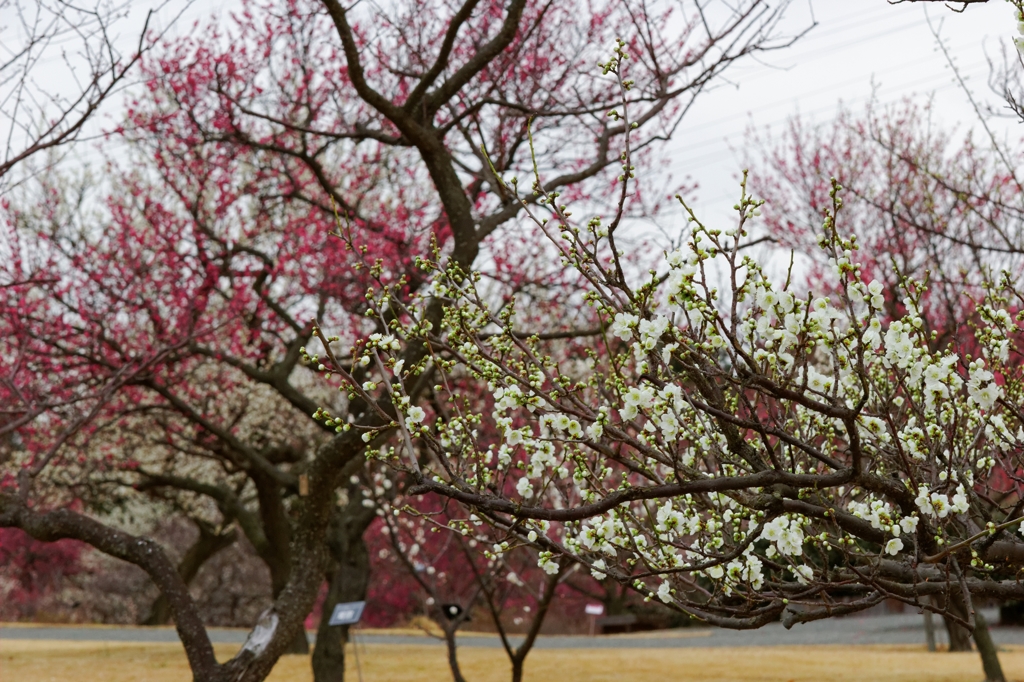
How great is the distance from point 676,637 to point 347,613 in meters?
11.4

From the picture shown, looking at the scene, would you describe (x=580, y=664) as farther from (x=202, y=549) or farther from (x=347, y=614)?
(x=202, y=549)

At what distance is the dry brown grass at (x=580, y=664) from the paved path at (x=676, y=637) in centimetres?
148

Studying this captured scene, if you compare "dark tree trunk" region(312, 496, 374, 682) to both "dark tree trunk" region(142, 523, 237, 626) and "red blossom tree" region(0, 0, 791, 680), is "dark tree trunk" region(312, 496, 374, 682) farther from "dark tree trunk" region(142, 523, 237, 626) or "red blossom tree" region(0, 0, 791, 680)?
"dark tree trunk" region(142, 523, 237, 626)

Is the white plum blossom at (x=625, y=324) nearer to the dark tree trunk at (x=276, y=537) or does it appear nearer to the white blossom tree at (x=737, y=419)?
the white blossom tree at (x=737, y=419)

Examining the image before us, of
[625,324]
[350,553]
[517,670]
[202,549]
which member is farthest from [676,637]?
[625,324]

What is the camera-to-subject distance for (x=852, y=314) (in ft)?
7.89

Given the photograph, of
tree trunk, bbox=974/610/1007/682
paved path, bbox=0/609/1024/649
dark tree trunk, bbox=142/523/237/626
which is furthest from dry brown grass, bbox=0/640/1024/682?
dark tree trunk, bbox=142/523/237/626

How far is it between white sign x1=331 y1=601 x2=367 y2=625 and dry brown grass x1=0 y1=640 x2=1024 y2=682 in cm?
267

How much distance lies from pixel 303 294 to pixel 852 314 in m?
9.83

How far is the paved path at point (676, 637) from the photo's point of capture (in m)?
16.4

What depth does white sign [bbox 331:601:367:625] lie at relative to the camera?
7934 millimetres

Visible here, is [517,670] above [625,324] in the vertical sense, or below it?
below

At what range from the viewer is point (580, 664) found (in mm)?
12234

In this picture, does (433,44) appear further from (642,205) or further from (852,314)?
(852,314)
